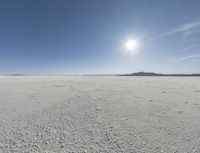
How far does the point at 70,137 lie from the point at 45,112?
210 cm

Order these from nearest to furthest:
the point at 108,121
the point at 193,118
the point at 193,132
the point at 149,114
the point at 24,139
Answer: the point at 24,139 < the point at 193,132 < the point at 108,121 < the point at 193,118 < the point at 149,114

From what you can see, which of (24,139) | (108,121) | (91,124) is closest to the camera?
(24,139)

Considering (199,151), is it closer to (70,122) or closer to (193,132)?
(193,132)

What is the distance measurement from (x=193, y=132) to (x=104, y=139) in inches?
89.5

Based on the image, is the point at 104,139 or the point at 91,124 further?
the point at 91,124

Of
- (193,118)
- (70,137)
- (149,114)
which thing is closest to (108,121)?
(70,137)

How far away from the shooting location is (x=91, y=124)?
3488 millimetres

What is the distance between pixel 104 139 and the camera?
273cm

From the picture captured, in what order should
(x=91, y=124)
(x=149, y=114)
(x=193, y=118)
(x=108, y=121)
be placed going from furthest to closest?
(x=149, y=114), (x=193, y=118), (x=108, y=121), (x=91, y=124)

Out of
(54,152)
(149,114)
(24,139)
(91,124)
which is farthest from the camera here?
(149,114)

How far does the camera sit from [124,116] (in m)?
4.16

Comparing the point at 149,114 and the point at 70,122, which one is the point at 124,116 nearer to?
the point at 149,114

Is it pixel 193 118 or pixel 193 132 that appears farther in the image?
pixel 193 118

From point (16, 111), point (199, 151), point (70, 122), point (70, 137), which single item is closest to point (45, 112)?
point (16, 111)
